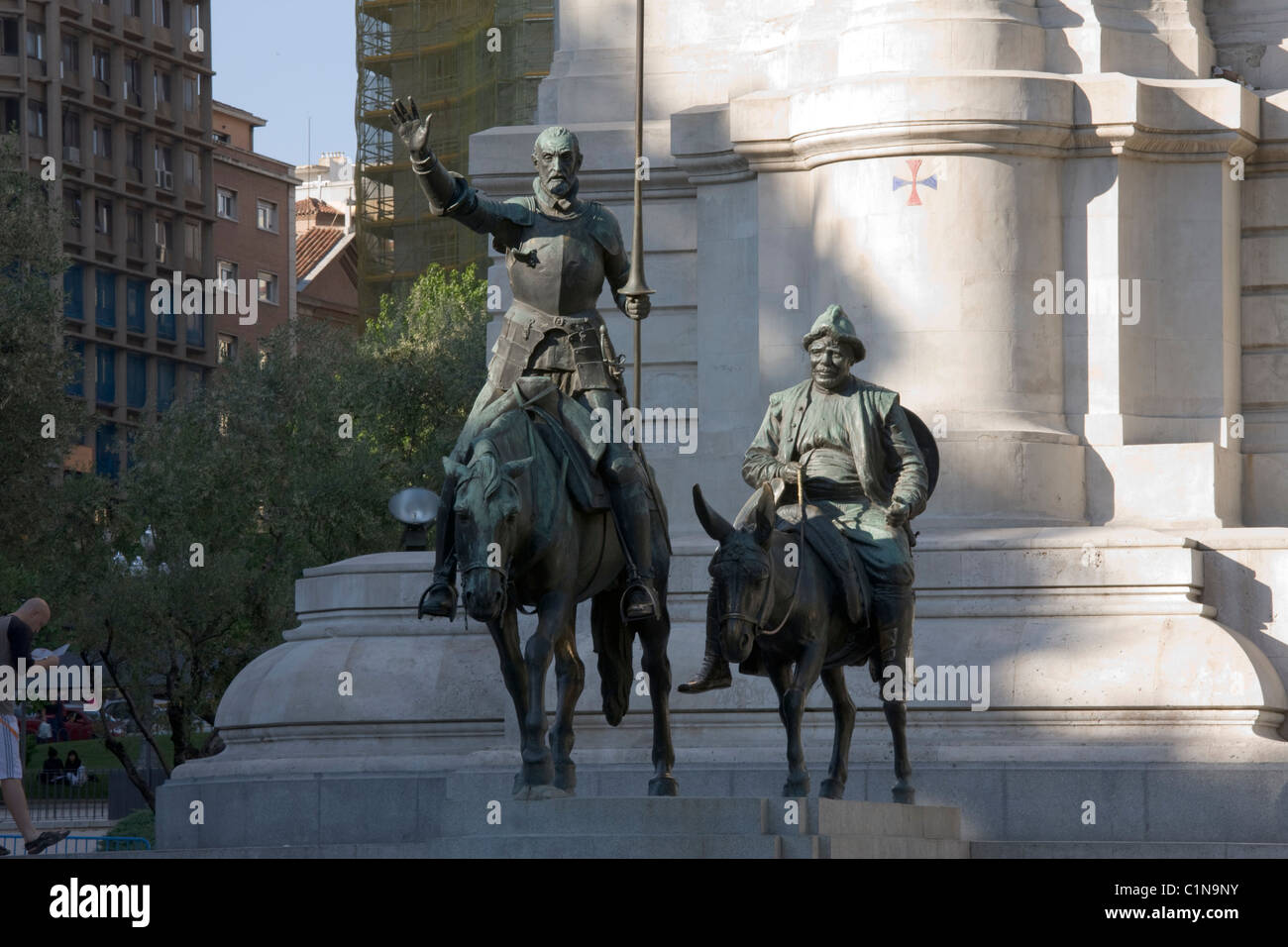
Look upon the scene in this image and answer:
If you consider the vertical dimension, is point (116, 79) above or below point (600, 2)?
above

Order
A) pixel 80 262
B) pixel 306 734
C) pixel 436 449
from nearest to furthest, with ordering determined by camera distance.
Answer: pixel 306 734
pixel 436 449
pixel 80 262

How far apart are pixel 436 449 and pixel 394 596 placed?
27128mm

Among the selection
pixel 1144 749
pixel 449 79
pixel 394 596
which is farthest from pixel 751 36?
pixel 449 79

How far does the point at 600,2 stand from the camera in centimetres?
2678

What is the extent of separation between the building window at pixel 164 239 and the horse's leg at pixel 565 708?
82178 millimetres

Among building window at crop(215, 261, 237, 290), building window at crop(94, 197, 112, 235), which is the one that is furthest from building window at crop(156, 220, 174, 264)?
building window at crop(94, 197, 112, 235)

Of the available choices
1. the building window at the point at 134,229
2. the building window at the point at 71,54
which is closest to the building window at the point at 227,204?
the building window at the point at 134,229

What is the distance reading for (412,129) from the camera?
1758 centimetres

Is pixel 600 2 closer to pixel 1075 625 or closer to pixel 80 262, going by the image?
pixel 1075 625

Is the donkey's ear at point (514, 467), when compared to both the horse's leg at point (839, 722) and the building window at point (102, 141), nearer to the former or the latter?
the horse's leg at point (839, 722)

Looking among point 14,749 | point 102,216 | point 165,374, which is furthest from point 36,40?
point 14,749

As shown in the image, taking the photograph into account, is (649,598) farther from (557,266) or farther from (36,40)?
(36,40)

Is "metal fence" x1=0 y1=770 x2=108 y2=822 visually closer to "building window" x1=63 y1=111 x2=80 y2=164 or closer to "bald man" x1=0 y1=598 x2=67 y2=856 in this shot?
"bald man" x1=0 y1=598 x2=67 y2=856

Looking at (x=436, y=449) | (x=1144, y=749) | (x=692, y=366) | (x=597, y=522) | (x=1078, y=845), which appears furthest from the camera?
(x=436, y=449)
